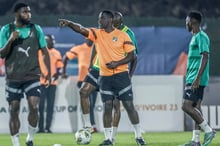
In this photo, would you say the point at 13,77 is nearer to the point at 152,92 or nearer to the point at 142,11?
the point at 152,92

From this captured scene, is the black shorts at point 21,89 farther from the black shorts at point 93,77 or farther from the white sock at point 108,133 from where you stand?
the black shorts at point 93,77

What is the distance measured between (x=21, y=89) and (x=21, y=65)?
425 millimetres

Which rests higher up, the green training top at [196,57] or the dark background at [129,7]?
the dark background at [129,7]

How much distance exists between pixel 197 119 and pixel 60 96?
25.5 feet

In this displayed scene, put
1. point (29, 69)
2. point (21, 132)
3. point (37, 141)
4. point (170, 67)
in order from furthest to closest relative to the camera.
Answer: point (170, 67) < point (21, 132) < point (37, 141) < point (29, 69)

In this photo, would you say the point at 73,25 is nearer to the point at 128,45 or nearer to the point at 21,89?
the point at 128,45

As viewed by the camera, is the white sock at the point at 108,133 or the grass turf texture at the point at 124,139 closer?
the white sock at the point at 108,133

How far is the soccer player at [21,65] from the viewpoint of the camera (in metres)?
14.8

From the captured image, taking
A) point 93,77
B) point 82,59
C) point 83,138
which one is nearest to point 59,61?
point 82,59

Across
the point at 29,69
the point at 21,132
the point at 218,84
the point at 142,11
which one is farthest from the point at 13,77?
the point at 142,11

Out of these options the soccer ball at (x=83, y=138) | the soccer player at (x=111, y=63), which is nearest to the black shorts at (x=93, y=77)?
the soccer ball at (x=83, y=138)

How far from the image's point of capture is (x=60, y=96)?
74.4 feet

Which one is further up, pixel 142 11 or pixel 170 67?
pixel 142 11

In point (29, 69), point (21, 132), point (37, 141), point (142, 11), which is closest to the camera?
point (29, 69)
